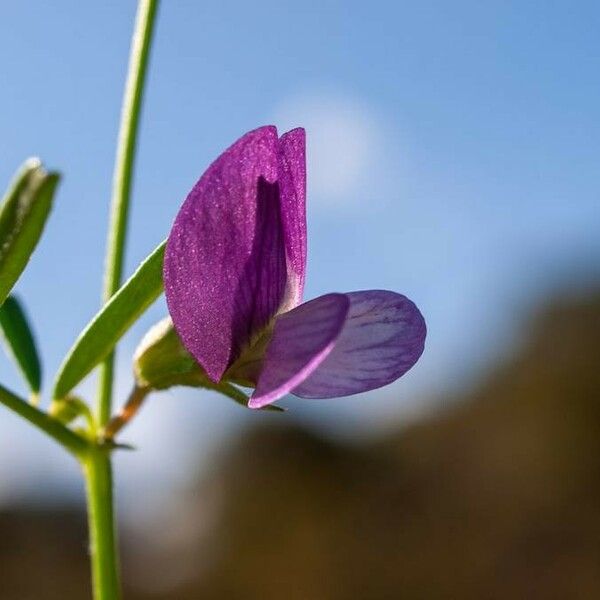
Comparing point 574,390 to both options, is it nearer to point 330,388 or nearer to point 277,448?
point 277,448

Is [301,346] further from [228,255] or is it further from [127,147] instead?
[127,147]

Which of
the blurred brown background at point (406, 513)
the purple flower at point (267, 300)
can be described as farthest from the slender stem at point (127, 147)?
the blurred brown background at point (406, 513)

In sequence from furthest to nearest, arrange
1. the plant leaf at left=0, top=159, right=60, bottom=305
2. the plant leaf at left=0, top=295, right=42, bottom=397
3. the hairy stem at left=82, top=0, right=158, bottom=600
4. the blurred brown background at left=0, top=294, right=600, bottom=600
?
the blurred brown background at left=0, top=294, right=600, bottom=600 → the plant leaf at left=0, top=295, right=42, bottom=397 → the hairy stem at left=82, top=0, right=158, bottom=600 → the plant leaf at left=0, top=159, right=60, bottom=305

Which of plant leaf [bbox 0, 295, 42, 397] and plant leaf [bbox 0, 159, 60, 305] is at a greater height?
plant leaf [bbox 0, 159, 60, 305]

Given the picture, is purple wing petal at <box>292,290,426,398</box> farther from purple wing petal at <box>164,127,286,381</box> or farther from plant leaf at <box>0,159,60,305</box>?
plant leaf at <box>0,159,60,305</box>

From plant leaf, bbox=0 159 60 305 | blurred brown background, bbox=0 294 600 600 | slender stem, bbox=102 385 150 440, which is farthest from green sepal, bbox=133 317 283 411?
blurred brown background, bbox=0 294 600 600

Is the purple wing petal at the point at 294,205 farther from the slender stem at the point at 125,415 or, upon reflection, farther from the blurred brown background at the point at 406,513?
the blurred brown background at the point at 406,513
